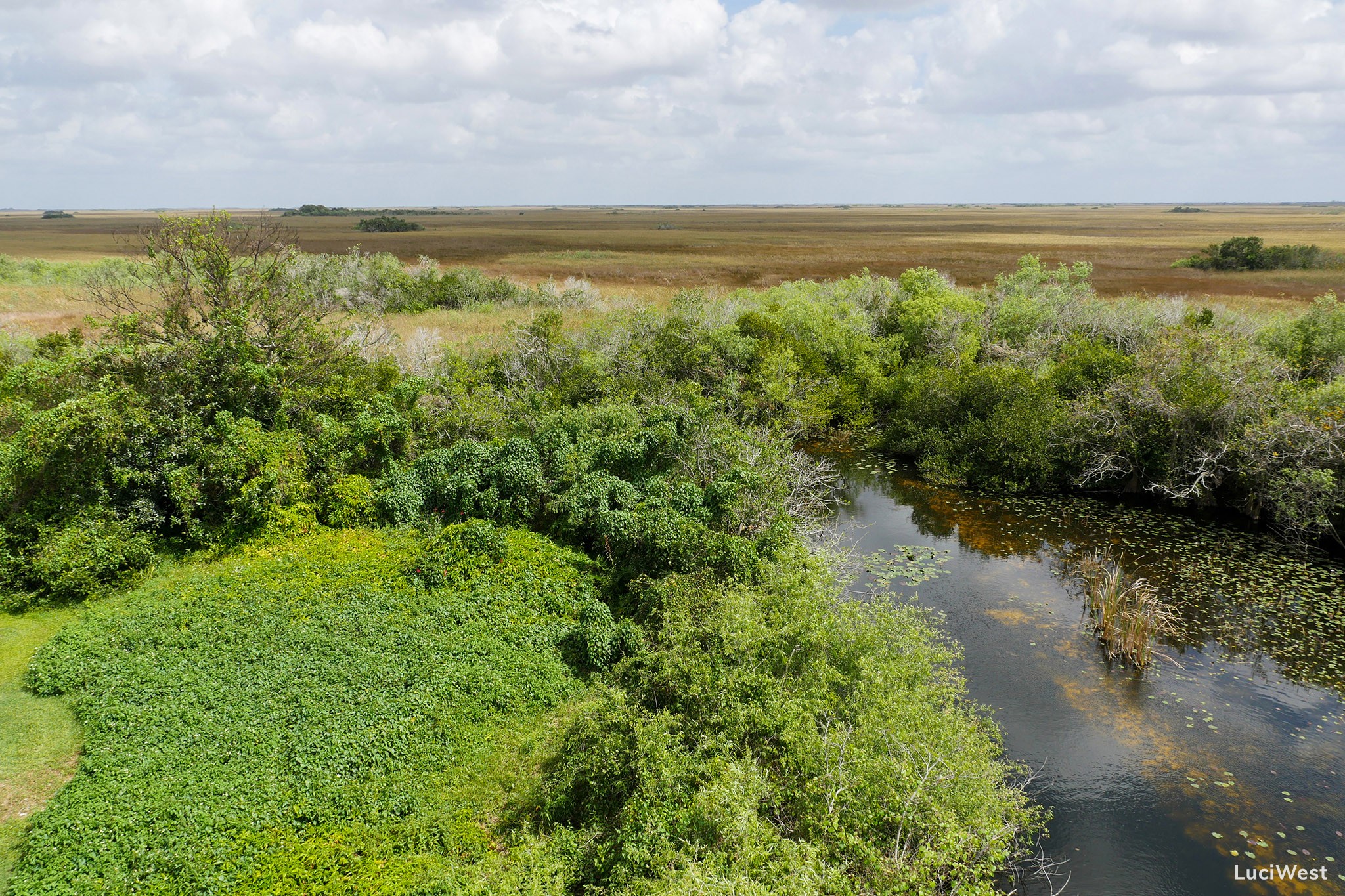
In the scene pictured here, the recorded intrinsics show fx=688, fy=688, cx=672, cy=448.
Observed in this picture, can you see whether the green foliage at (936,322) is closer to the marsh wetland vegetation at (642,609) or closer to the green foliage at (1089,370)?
the marsh wetland vegetation at (642,609)

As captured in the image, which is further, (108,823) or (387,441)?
(387,441)

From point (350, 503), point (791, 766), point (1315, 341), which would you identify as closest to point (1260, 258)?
point (1315, 341)

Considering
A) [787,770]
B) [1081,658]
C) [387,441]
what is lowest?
[1081,658]

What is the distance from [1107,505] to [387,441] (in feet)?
82.4

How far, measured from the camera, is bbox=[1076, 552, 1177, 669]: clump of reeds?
1611cm

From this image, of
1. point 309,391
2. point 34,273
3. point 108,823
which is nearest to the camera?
point 108,823

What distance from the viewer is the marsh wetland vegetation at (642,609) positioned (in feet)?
33.9

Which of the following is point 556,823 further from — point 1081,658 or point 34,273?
point 34,273

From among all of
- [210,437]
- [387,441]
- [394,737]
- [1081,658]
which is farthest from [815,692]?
[210,437]

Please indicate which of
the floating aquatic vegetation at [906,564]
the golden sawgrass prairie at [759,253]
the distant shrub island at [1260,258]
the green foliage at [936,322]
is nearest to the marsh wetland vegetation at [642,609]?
the floating aquatic vegetation at [906,564]

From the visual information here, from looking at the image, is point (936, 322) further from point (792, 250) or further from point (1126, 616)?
point (792, 250)

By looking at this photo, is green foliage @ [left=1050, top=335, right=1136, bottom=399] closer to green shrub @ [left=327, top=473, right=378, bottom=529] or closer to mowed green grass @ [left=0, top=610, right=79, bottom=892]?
green shrub @ [left=327, top=473, right=378, bottom=529]

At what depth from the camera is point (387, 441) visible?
2255 cm

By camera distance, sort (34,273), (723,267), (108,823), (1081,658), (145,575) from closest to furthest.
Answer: (108,823), (1081,658), (145,575), (34,273), (723,267)
